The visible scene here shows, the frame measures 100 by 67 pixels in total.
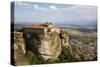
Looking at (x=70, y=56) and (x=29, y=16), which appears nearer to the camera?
(x=29, y=16)

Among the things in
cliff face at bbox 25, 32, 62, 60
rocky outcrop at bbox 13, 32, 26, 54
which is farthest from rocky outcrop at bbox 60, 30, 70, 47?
rocky outcrop at bbox 13, 32, 26, 54

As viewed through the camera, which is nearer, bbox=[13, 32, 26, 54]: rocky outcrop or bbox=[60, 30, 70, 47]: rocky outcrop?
bbox=[13, 32, 26, 54]: rocky outcrop

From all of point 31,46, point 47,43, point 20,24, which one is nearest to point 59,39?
point 47,43

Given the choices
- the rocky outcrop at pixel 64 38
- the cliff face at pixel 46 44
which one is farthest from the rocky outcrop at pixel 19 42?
the rocky outcrop at pixel 64 38

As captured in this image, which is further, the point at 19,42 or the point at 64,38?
the point at 64,38

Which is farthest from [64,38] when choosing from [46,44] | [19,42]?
[19,42]

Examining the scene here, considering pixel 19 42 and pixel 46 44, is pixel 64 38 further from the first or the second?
pixel 19 42

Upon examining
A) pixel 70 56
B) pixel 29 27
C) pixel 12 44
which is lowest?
pixel 70 56

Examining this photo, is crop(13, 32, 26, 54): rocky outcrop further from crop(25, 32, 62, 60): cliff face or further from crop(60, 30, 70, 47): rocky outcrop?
crop(60, 30, 70, 47): rocky outcrop

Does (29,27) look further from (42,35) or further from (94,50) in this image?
(94,50)

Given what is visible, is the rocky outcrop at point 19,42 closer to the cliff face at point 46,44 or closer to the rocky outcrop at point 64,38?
the cliff face at point 46,44

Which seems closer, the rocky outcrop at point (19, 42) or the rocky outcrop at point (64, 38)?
the rocky outcrop at point (19, 42)
